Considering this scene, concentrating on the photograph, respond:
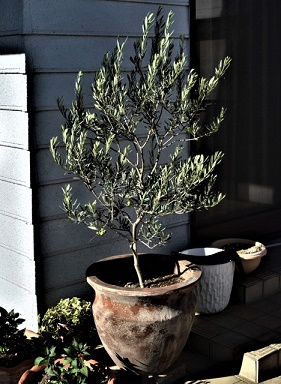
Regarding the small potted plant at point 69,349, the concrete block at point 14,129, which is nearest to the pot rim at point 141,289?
the small potted plant at point 69,349

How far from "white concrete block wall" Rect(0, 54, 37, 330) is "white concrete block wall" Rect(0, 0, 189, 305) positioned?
0.09 metres

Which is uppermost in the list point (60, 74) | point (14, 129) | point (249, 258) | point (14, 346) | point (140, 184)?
point (60, 74)

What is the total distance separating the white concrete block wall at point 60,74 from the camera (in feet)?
16.0

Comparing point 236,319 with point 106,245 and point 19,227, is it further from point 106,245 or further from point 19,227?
point 19,227

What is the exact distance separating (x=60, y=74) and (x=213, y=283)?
215 cm

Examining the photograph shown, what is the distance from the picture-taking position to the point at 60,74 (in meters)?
5.00

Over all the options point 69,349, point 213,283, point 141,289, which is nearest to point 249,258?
point 213,283

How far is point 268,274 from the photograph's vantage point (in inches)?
242

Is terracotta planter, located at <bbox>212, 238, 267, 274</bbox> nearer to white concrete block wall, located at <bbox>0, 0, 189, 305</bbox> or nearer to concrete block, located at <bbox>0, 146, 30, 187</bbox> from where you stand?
white concrete block wall, located at <bbox>0, 0, 189, 305</bbox>

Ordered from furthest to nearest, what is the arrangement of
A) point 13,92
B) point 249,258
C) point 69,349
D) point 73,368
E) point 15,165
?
1. point 249,258
2. point 15,165
3. point 13,92
4. point 69,349
5. point 73,368

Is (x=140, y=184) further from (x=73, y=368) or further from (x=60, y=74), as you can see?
(x=73, y=368)

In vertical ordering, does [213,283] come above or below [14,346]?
above

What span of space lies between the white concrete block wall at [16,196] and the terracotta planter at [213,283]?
4.57ft

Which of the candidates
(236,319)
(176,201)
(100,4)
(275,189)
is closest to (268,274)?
(236,319)
